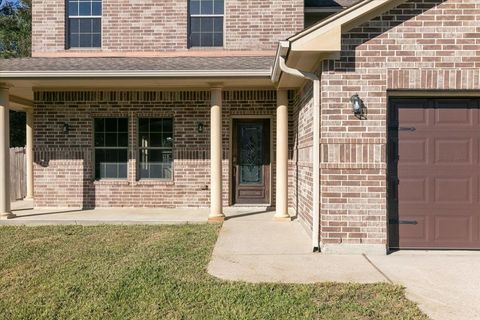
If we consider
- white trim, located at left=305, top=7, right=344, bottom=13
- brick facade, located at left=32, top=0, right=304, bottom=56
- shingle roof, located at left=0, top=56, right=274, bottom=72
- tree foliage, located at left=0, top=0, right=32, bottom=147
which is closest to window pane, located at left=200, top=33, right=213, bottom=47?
brick facade, located at left=32, top=0, right=304, bottom=56

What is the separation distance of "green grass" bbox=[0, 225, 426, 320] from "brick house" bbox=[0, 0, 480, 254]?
5.93 feet

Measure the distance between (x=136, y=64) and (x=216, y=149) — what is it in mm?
2438

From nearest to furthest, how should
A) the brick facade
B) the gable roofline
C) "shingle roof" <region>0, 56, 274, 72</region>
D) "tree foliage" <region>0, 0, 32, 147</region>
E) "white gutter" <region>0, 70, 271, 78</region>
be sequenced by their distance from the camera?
the gable roofline, "white gutter" <region>0, 70, 271, 78</region>, "shingle roof" <region>0, 56, 274, 72</region>, the brick facade, "tree foliage" <region>0, 0, 32, 147</region>

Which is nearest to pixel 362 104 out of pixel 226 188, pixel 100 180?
pixel 226 188

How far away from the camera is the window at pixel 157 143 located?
32.5ft

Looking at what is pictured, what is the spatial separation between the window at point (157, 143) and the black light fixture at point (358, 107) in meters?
5.33

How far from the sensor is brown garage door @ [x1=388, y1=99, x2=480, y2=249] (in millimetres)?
5879

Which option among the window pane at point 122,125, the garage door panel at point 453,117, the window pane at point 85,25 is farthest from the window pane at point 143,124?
the garage door panel at point 453,117

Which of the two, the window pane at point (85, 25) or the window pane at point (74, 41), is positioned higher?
the window pane at point (85, 25)

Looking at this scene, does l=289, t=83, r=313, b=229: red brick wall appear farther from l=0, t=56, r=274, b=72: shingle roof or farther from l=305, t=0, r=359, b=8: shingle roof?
l=305, t=0, r=359, b=8: shingle roof

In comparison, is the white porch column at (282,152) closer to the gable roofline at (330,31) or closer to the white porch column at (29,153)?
the gable roofline at (330,31)

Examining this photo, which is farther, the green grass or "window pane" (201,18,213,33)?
"window pane" (201,18,213,33)

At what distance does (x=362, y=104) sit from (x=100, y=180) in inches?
265

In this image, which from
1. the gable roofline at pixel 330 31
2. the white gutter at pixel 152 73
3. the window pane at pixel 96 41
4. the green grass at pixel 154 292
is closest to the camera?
the green grass at pixel 154 292
